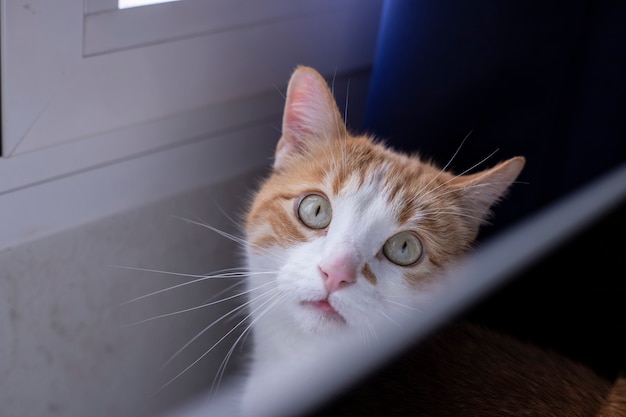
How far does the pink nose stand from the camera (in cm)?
99

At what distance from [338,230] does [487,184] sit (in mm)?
231

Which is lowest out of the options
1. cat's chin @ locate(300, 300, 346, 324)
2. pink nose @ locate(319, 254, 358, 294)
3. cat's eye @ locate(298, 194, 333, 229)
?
cat's chin @ locate(300, 300, 346, 324)

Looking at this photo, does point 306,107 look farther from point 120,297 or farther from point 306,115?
point 120,297

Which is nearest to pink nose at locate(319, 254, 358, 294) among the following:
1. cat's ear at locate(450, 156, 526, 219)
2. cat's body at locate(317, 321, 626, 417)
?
cat's body at locate(317, 321, 626, 417)

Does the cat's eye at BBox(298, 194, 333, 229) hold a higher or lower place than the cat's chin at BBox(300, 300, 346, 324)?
higher

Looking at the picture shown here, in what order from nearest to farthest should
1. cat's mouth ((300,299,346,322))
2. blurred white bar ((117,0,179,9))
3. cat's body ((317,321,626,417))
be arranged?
cat's body ((317,321,626,417)) < cat's mouth ((300,299,346,322)) < blurred white bar ((117,0,179,9))

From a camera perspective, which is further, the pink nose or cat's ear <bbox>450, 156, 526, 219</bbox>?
cat's ear <bbox>450, 156, 526, 219</bbox>

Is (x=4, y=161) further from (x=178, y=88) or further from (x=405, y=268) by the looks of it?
(x=405, y=268)

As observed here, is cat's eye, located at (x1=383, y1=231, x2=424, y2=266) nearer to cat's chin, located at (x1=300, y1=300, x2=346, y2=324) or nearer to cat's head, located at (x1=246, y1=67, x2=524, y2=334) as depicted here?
cat's head, located at (x1=246, y1=67, x2=524, y2=334)

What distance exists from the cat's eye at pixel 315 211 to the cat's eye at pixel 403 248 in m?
0.09

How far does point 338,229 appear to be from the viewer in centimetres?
105

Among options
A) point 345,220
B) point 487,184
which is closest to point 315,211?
point 345,220

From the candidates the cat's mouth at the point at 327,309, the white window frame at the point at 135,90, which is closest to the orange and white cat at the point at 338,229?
the cat's mouth at the point at 327,309

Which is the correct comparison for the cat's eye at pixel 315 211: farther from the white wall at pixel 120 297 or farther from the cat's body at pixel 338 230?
the white wall at pixel 120 297
